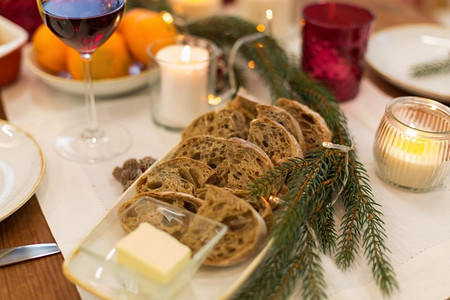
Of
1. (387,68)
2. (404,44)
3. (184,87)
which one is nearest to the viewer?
(184,87)

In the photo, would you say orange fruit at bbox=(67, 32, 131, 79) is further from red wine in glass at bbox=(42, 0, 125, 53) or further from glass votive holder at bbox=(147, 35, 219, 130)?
red wine in glass at bbox=(42, 0, 125, 53)

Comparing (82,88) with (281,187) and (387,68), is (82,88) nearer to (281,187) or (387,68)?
(281,187)

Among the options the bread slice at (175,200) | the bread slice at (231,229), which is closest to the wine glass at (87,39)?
the bread slice at (175,200)

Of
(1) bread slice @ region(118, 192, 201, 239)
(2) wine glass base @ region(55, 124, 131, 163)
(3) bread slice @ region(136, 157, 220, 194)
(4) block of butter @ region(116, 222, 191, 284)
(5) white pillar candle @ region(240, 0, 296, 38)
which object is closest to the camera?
(4) block of butter @ region(116, 222, 191, 284)

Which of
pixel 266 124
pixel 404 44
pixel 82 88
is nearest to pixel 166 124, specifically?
pixel 82 88

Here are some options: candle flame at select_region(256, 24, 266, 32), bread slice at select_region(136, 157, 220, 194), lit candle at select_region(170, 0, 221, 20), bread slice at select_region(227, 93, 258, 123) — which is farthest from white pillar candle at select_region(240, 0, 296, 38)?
bread slice at select_region(136, 157, 220, 194)
